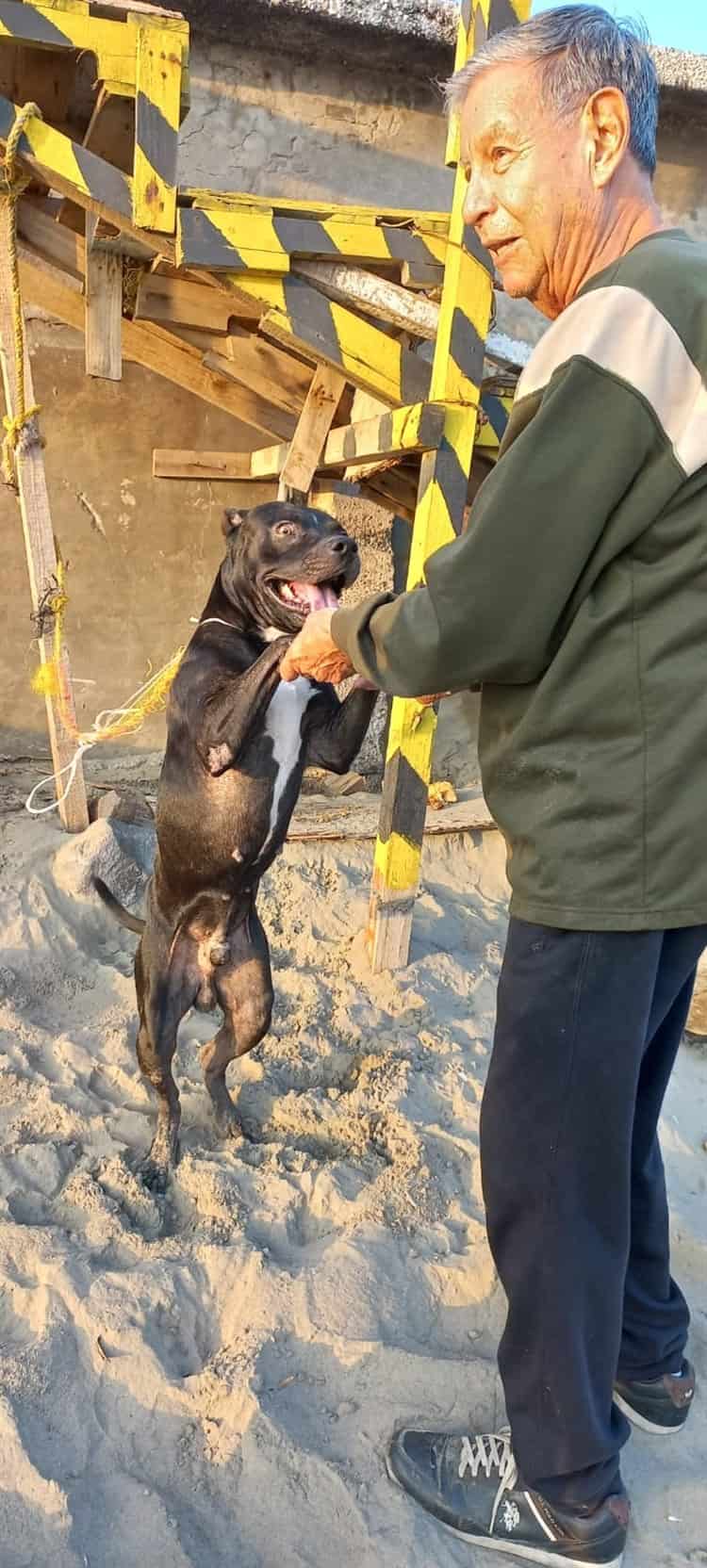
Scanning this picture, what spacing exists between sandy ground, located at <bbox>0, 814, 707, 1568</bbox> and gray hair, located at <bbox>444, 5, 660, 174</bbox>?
7.74ft

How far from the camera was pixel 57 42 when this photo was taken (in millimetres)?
3082

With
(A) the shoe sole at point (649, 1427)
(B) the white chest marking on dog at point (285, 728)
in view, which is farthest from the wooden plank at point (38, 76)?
(A) the shoe sole at point (649, 1427)

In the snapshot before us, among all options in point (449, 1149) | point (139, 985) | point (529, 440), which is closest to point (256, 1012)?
point (139, 985)

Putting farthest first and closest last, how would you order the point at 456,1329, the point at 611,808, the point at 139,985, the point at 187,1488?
the point at 139,985 → the point at 456,1329 → the point at 187,1488 → the point at 611,808

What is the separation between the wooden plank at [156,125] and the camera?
3.09m

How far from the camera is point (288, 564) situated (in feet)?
7.68

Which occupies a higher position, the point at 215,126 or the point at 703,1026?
the point at 215,126

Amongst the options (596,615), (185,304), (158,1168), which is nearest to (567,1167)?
(596,615)

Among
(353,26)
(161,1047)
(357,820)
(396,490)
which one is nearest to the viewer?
(161,1047)

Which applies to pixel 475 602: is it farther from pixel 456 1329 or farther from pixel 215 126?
pixel 215 126

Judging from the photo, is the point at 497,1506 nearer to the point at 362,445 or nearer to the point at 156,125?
the point at 362,445

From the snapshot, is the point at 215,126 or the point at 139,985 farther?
the point at 215,126

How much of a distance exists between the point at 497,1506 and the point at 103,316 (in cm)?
390

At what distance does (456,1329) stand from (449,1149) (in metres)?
0.71
